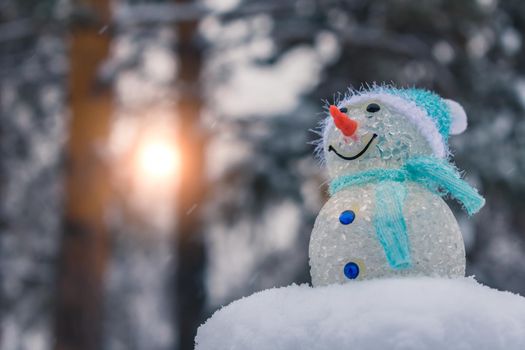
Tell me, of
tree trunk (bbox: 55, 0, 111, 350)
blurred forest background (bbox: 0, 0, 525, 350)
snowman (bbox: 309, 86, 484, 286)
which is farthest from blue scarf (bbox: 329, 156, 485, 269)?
tree trunk (bbox: 55, 0, 111, 350)

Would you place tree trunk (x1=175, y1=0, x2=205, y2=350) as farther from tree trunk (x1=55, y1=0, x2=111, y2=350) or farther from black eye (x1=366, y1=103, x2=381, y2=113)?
black eye (x1=366, y1=103, x2=381, y2=113)

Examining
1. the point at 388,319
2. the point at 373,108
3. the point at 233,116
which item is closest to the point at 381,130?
the point at 373,108

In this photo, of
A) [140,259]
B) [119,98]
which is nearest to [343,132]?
[119,98]

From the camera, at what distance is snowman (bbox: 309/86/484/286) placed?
1.82 meters

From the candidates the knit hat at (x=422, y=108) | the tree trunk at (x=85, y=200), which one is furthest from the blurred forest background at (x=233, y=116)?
the knit hat at (x=422, y=108)

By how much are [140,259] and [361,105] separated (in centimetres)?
1181

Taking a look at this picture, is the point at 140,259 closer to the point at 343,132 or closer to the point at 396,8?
the point at 396,8

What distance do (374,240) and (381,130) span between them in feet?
1.12

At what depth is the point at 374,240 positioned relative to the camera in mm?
1821

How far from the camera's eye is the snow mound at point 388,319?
59.7 inches

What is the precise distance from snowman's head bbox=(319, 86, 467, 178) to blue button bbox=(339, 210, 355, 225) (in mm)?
184

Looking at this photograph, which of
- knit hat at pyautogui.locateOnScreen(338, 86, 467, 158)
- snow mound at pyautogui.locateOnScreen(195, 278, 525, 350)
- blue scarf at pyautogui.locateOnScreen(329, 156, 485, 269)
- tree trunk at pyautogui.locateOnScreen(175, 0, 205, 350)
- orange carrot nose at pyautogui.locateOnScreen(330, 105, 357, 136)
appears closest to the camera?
snow mound at pyautogui.locateOnScreen(195, 278, 525, 350)

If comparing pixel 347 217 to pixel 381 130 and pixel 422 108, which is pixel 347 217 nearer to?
pixel 381 130

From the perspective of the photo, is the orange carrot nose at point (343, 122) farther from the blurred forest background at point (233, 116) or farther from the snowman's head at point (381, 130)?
the blurred forest background at point (233, 116)
